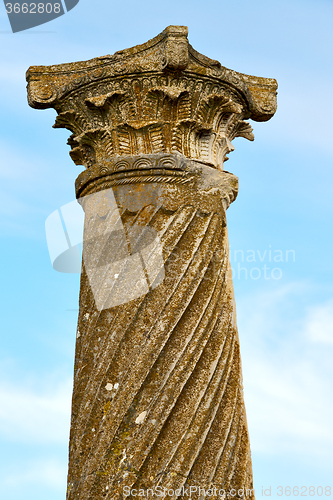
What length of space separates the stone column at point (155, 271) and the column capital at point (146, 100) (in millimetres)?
13

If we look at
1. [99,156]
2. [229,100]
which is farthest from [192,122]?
[99,156]

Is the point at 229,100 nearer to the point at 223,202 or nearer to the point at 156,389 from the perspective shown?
the point at 223,202

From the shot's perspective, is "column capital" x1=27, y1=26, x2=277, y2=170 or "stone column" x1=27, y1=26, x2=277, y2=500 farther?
"column capital" x1=27, y1=26, x2=277, y2=170

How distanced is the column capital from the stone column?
13mm

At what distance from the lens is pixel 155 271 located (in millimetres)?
5469

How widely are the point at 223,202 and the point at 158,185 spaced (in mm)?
656

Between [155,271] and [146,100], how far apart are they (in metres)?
1.73

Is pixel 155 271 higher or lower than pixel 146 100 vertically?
lower

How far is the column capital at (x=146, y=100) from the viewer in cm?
606

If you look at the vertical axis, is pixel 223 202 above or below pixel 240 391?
above

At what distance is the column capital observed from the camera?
6059 mm

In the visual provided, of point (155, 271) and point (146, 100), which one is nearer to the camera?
point (155, 271)

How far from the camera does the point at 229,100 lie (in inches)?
249

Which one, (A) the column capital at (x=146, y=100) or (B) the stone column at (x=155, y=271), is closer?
(B) the stone column at (x=155, y=271)
